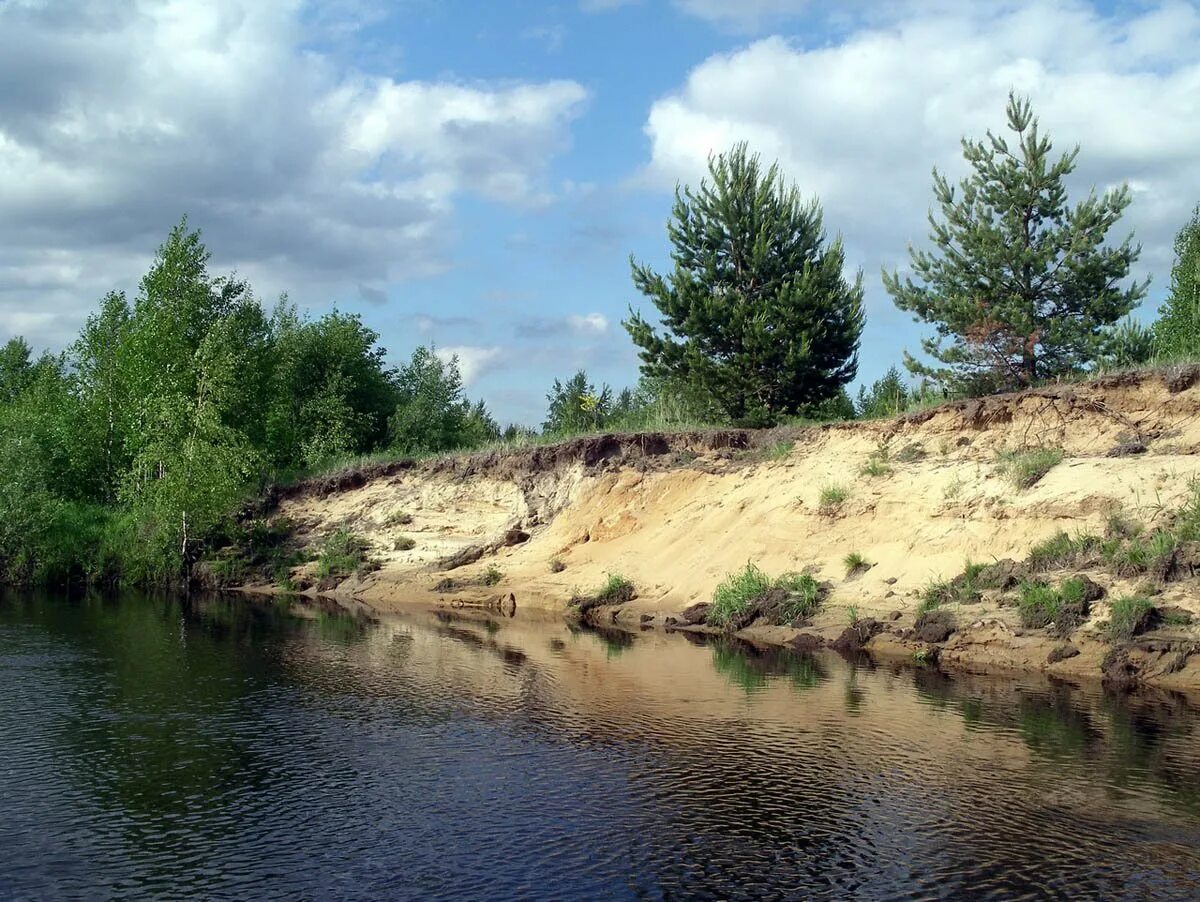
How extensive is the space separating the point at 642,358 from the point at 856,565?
521 inches

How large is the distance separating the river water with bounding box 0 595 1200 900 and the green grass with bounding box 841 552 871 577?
14.5 ft

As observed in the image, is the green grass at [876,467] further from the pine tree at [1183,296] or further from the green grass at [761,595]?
the pine tree at [1183,296]

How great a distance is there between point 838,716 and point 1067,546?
7919 mm

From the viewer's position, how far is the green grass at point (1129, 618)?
17.2 metres

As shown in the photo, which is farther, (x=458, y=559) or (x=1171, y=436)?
(x=458, y=559)

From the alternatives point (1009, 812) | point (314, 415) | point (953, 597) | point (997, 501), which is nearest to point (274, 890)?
point (1009, 812)

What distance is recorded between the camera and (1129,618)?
17328 millimetres

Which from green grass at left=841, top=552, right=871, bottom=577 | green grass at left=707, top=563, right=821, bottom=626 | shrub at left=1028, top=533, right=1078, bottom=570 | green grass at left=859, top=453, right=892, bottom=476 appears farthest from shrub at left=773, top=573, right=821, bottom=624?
shrub at left=1028, top=533, right=1078, bottom=570

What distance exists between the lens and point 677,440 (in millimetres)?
32844

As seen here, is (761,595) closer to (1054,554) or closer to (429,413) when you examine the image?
(1054,554)

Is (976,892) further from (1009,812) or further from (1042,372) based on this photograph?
(1042,372)

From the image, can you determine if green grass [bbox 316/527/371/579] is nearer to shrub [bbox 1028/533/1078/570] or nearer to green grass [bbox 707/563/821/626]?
green grass [bbox 707/563/821/626]


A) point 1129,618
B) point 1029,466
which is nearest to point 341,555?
point 1029,466

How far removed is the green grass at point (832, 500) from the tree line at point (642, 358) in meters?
5.67
